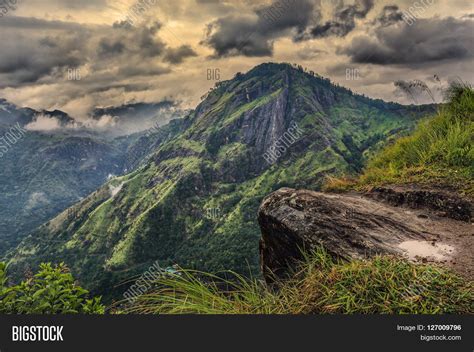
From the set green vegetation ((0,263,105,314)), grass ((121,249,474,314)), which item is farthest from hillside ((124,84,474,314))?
green vegetation ((0,263,105,314))

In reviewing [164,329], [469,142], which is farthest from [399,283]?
[469,142]

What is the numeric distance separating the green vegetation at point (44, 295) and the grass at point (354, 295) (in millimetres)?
837

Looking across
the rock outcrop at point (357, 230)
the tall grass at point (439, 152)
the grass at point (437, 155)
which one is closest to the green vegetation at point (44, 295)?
the rock outcrop at point (357, 230)

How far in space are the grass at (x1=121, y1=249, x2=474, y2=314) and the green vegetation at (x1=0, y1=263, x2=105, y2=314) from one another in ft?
2.75

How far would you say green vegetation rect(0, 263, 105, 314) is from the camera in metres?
5.08

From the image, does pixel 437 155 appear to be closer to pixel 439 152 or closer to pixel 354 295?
pixel 439 152

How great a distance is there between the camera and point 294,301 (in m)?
5.32

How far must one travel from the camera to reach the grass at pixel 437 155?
1133cm

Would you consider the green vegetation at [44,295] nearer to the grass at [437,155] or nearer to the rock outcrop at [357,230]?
the rock outcrop at [357,230]

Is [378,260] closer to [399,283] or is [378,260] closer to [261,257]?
[399,283]

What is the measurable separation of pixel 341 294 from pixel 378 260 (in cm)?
101

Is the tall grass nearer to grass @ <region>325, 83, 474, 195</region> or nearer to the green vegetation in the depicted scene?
grass @ <region>325, 83, 474, 195</region>

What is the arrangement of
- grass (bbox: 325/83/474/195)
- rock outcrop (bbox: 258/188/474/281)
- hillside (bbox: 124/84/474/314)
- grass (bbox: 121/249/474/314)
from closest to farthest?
grass (bbox: 121/249/474/314), hillside (bbox: 124/84/474/314), rock outcrop (bbox: 258/188/474/281), grass (bbox: 325/83/474/195)

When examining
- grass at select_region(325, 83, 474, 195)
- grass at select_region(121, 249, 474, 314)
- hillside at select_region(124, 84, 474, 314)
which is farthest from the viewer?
grass at select_region(325, 83, 474, 195)
